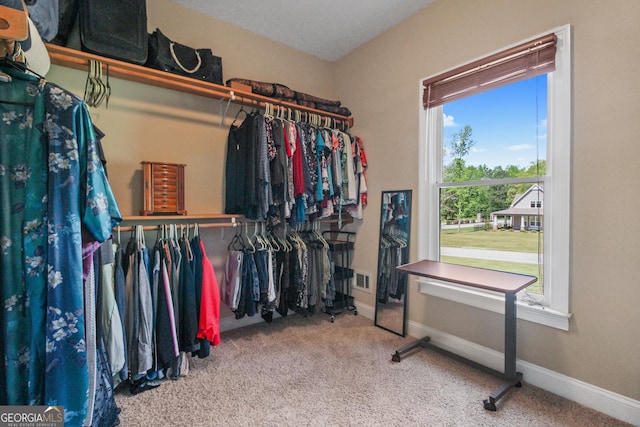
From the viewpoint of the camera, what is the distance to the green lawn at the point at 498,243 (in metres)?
1.99

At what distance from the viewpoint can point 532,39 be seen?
74.5 inches

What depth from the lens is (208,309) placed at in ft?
6.78

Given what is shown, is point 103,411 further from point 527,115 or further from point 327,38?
point 327,38

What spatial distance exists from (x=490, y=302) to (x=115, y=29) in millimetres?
3140

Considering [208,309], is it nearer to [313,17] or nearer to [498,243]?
[498,243]

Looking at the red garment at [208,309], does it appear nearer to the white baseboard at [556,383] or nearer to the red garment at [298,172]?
the red garment at [298,172]

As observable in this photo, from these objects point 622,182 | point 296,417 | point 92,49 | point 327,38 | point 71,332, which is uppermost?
point 327,38

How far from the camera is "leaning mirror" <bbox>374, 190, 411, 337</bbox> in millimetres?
2656

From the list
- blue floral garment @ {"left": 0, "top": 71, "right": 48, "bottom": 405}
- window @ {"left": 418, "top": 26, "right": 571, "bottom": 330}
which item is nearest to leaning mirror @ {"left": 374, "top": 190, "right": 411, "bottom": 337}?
window @ {"left": 418, "top": 26, "right": 571, "bottom": 330}

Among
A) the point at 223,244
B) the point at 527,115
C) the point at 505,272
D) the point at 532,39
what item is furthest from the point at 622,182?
the point at 223,244

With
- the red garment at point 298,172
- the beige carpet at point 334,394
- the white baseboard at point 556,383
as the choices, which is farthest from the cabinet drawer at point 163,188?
the white baseboard at point 556,383

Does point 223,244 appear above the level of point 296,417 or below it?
above

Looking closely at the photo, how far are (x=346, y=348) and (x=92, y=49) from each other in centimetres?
272

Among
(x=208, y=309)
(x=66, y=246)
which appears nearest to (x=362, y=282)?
(x=208, y=309)
